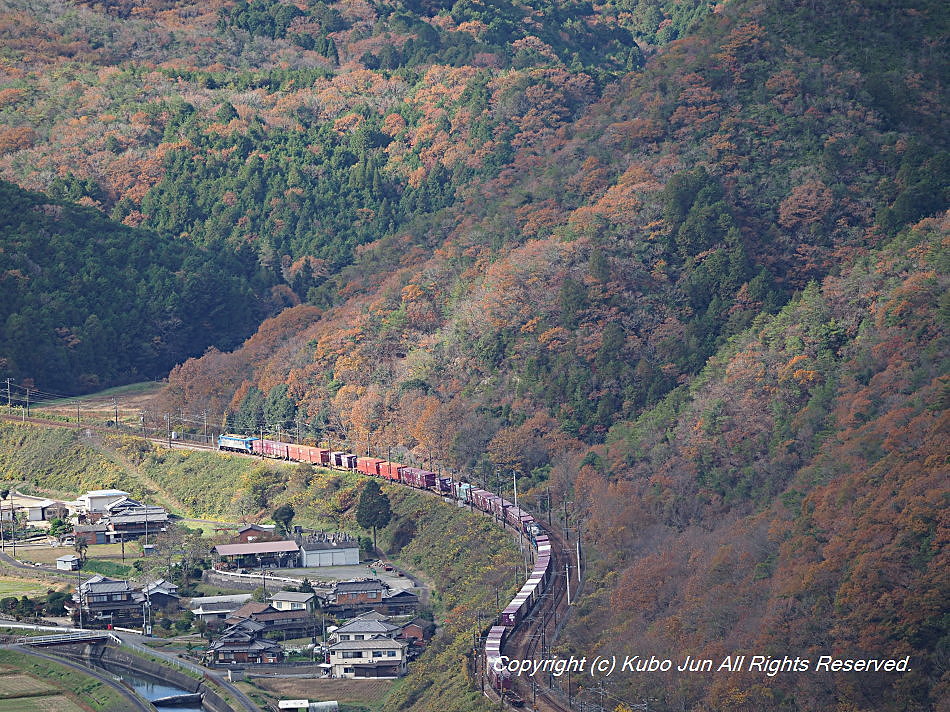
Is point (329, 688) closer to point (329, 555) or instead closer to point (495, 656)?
point (495, 656)

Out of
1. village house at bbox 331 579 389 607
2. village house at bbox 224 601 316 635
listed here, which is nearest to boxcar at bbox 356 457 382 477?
village house at bbox 331 579 389 607

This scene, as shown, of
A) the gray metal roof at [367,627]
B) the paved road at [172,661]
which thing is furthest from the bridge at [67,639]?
the gray metal roof at [367,627]

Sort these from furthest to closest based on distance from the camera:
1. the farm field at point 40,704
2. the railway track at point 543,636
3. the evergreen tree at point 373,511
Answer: the evergreen tree at point 373,511
the farm field at point 40,704
the railway track at point 543,636

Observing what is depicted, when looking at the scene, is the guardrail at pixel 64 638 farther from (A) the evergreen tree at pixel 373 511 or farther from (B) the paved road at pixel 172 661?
(A) the evergreen tree at pixel 373 511

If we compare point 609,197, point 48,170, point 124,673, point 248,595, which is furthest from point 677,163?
Result: point 48,170

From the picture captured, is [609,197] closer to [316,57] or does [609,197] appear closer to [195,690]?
[195,690]

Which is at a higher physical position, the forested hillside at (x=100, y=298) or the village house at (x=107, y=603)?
the village house at (x=107, y=603)

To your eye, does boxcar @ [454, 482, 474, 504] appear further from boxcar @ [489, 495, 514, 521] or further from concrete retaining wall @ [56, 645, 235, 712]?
concrete retaining wall @ [56, 645, 235, 712]
